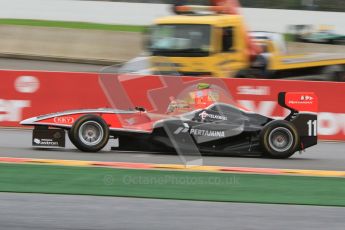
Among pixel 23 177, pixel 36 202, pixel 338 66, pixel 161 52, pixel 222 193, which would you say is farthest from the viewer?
pixel 338 66

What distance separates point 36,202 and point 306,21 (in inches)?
833

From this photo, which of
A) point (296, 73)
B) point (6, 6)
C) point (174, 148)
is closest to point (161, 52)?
point (296, 73)

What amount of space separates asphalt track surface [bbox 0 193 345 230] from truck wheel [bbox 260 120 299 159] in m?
3.08

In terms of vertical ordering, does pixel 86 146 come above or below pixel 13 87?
below

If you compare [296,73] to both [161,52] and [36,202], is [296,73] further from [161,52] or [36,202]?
[36,202]

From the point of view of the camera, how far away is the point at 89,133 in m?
9.78

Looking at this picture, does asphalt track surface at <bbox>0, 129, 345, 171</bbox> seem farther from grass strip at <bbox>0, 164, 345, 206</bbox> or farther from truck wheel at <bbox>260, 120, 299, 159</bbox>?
grass strip at <bbox>0, 164, 345, 206</bbox>

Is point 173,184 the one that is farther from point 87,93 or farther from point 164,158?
point 87,93

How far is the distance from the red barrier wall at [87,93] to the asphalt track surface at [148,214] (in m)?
6.27

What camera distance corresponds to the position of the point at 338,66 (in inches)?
763

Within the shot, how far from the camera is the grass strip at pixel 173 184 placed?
711cm

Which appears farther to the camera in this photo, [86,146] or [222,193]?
[86,146]

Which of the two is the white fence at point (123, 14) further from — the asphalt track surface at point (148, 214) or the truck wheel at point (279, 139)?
the asphalt track surface at point (148, 214)

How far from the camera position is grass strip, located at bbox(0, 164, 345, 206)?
7.11m
